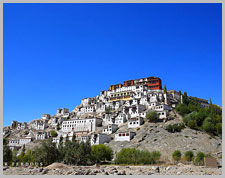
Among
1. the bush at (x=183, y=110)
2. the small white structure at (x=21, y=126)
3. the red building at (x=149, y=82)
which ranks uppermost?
the red building at (x=149, y=82)

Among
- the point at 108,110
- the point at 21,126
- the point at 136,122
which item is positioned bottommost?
the point at 136,122

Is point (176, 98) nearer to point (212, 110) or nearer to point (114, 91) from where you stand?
point (212, 110)

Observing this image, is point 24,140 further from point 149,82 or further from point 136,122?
point 149,82

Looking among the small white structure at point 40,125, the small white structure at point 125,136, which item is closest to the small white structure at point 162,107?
the small white structure at point 125,136

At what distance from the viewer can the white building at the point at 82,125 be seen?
266 feet

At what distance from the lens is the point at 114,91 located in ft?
339

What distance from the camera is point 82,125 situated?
273ft

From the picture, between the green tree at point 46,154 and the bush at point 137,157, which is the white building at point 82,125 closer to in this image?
the bush at point 137,157

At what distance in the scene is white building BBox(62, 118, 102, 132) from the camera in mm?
81062

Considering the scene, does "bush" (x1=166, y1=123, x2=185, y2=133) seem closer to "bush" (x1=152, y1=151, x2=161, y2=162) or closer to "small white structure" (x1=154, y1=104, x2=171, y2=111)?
"small white structure" (x1=154, y1=104, x2=171, y2=111)

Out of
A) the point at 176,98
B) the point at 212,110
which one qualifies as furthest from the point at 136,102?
the point at 212,110

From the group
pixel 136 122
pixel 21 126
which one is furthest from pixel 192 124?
pixel 21 126

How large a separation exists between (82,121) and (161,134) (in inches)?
1249

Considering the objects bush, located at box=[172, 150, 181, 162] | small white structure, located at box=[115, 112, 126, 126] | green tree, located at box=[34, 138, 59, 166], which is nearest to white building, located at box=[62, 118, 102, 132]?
small white structure, located at box=[115, 112, 126, 126]
